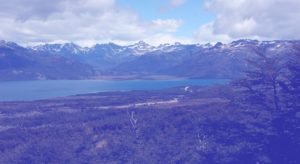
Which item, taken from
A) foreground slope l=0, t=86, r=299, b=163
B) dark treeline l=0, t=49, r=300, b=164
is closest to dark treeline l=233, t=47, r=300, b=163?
dark treeline l=0, t=49, r=300, b=164

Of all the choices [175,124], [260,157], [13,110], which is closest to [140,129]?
[175,124]

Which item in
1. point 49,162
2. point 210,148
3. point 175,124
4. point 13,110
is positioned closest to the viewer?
point 210,148

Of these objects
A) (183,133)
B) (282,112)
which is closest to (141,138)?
(183,133)

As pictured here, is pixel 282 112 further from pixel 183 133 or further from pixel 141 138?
pixel 141 138

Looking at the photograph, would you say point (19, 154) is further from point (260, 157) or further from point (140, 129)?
point (260, 157)

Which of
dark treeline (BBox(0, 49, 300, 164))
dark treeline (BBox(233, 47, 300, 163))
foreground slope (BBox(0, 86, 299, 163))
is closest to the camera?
dark treeline (BBox(233, 47, 300, 163))

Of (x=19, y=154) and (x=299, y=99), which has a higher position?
(x=299, y=99)

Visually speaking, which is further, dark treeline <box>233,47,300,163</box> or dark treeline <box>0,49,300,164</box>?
dark treeline <box>0,49,300,164</box>

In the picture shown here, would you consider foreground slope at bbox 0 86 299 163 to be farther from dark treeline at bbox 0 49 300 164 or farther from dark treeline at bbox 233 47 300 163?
dark treeline at bbox 233 47 300 163

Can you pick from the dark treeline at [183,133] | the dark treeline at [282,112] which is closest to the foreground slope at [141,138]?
the dark treeline at [183,133]

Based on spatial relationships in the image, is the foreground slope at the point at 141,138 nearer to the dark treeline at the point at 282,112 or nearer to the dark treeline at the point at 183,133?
the dark treeline at the point at 183,133

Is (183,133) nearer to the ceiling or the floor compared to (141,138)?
nearer to the ceiling
